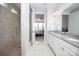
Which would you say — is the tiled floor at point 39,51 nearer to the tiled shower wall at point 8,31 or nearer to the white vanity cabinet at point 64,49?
the tiled shower wall at point 8,31

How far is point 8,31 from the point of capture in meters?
2.96

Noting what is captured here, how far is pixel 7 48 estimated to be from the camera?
2914 mm

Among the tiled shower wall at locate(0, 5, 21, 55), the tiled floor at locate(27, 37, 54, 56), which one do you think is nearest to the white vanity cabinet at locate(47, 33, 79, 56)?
the tiled floor at locate(27, 37, 54, 56)

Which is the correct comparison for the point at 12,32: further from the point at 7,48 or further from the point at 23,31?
the point at 23,31

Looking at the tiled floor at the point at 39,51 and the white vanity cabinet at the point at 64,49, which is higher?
the white vanity cabinet at the point at 64,49

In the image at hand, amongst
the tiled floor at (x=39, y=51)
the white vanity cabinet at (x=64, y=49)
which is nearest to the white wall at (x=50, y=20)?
the tiled floor at (x=39, y=51)

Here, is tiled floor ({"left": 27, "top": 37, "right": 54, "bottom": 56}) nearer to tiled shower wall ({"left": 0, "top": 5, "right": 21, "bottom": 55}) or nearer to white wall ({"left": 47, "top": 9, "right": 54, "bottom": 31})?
tiled shower wall ({"left": 0, "top": 5, "right": 21, "bottom": 55})

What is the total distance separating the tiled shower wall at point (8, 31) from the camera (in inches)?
108

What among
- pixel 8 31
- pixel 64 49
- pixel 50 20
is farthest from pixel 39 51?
pixel 50 20

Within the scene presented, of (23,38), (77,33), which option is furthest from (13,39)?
(77,33)

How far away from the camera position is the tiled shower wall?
→ 2736 millimetres

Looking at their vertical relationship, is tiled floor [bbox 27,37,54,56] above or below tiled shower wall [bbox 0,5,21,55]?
below

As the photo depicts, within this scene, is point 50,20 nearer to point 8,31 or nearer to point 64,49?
point 8,31

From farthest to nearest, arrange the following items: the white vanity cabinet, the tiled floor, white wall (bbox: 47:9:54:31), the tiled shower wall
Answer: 1. white wall (bbox: 47:9:54:31)
2. the tiled floor
3. the tiled shower wall
4. the white vanity cabinet
